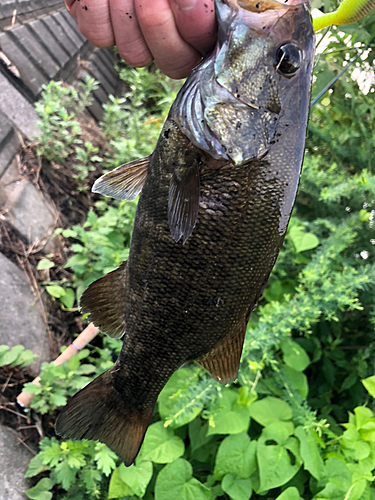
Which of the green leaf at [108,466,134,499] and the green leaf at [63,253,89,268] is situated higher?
the green leaf at [63,253,89,268]

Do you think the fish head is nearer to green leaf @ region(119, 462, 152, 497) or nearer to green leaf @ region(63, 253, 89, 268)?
green leaf @ region(119, 462, 152, 497)

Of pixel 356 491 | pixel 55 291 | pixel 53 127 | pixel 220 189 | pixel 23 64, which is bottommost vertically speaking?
pixel 356 491

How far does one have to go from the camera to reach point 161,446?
1.59 meters

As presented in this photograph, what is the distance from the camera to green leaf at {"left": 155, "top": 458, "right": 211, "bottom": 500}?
4.91 ft

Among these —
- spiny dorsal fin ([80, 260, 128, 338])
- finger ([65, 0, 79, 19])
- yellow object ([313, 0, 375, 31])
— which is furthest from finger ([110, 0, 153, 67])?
spiny dorsal fin ([80, 260, 128, 338])

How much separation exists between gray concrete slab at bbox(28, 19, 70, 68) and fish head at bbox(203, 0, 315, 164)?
118 inches

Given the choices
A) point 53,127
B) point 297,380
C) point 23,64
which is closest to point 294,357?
point 297,380

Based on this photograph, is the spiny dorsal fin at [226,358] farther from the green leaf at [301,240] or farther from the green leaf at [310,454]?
the green leaf at [301,240]

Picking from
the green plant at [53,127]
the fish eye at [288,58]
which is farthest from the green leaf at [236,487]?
the green plant at [53,127]

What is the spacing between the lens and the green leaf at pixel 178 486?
58.9 inches

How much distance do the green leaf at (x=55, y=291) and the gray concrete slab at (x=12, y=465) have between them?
73 centimetres

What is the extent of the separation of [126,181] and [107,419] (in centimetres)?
76

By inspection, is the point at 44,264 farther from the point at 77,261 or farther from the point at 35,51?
the point at 35,51

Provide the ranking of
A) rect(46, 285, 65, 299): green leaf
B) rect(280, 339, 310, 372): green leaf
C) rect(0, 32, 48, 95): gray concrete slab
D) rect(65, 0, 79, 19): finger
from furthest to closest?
rect(0, 32, 48, 95): gray concrete slab < rect(46, 285, 65, 299): green leaf < rect(280, 339, 310, 372): green leaf < rect(65, 0, 79, 19): finger
